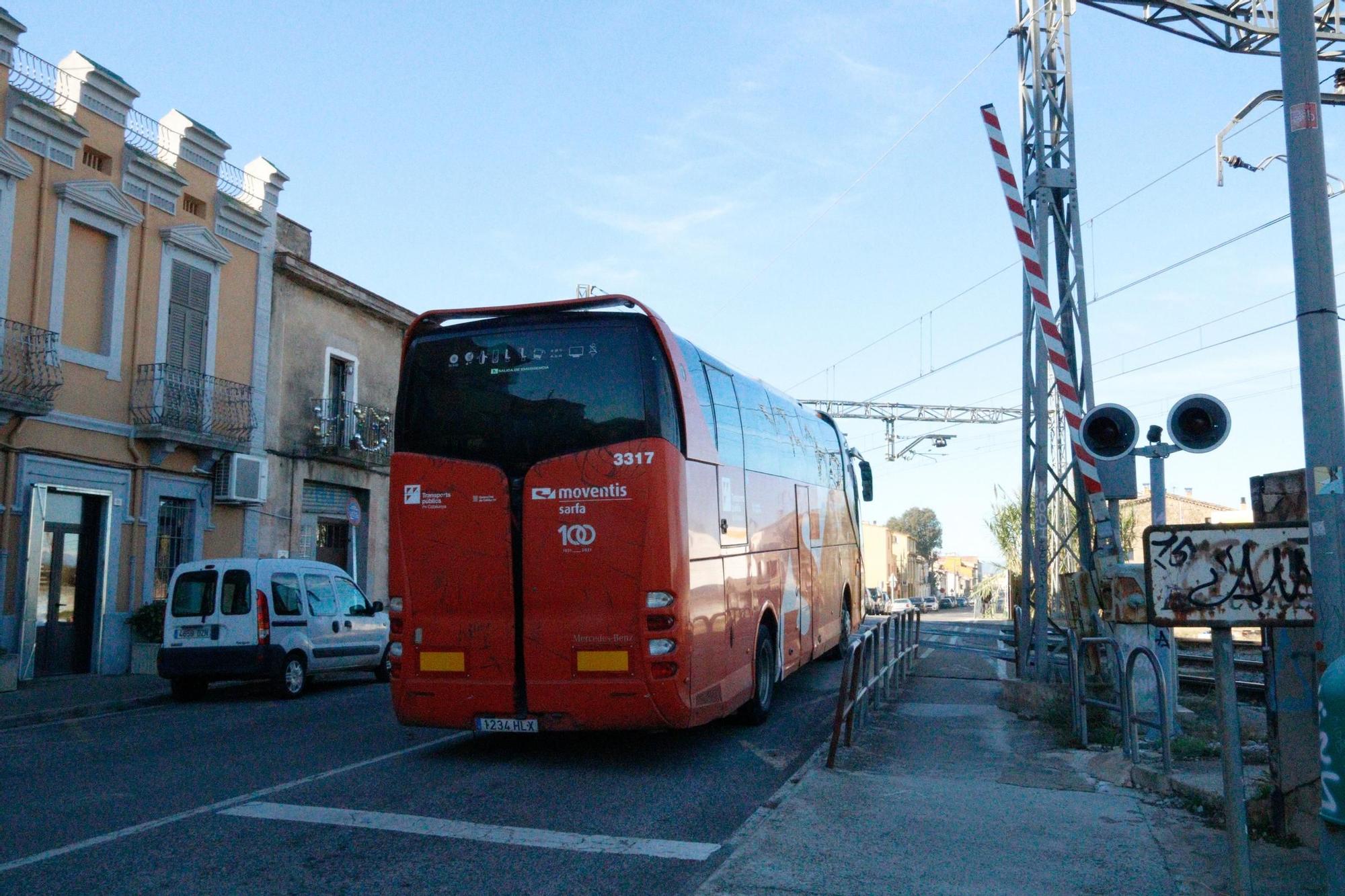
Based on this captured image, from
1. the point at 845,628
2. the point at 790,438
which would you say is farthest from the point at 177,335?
the point at 845,628

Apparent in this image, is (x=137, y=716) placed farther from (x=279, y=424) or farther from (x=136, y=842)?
(x=279, y=424)

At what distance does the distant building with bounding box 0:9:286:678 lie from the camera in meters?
16.4

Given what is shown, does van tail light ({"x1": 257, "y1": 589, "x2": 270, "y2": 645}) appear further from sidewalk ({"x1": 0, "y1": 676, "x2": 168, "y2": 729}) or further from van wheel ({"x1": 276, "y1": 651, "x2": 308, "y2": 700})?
sidewalk ({"x1": 0, "y1": 676, "x2": 168, "y2": 729})

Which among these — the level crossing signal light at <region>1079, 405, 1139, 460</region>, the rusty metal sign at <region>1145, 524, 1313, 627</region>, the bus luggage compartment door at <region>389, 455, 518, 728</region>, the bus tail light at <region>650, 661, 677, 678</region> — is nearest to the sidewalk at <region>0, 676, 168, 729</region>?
the bus luggage compartment door at <region>389, 455, 518, 728</region>

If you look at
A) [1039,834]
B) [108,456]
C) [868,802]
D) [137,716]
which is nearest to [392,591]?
[868,802]

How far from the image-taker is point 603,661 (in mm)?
8234

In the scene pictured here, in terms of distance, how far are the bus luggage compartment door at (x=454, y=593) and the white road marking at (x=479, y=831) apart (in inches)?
67.0

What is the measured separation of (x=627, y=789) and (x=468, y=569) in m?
2.11

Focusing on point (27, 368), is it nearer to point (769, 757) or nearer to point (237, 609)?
point (237, 609)

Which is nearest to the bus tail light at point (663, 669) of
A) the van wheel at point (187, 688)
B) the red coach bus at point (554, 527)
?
the red coach bus at point (554, 527)

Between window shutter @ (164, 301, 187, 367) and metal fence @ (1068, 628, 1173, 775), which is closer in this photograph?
metal fence @ (1068, 628, 1173, 775)

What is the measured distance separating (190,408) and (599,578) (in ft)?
45.7

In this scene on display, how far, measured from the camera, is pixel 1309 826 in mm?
5543

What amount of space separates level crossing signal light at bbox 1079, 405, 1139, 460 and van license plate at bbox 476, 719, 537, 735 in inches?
195
